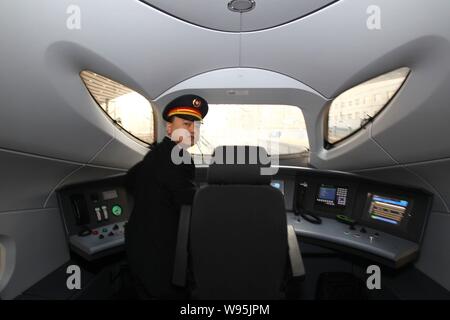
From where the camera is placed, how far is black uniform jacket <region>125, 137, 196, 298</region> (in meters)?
1.45

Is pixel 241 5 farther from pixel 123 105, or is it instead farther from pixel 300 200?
pixel 300 200

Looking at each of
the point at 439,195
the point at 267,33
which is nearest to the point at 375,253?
the point at 439,195

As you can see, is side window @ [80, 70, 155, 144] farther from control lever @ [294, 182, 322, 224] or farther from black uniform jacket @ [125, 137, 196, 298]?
control lever @ [294, 182, 322, 224]

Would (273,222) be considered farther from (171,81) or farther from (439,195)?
(439,195)

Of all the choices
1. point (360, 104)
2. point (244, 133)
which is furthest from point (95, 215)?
point (360, 104)

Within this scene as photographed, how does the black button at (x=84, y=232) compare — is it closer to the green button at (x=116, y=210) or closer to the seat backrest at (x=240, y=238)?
the green button at (x=116, y=210)

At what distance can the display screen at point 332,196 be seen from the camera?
109 inches

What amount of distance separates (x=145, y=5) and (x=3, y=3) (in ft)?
2.03


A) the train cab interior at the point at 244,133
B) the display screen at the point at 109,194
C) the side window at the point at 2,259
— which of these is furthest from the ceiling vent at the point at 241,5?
the side window at the point at 2,259

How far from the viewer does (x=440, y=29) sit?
3.89 feet

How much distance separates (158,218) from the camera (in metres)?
1.46

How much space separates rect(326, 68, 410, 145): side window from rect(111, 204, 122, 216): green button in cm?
241

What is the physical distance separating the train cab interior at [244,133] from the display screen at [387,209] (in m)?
0.01

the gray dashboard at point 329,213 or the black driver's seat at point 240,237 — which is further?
the gray dashboard at point 329,213
